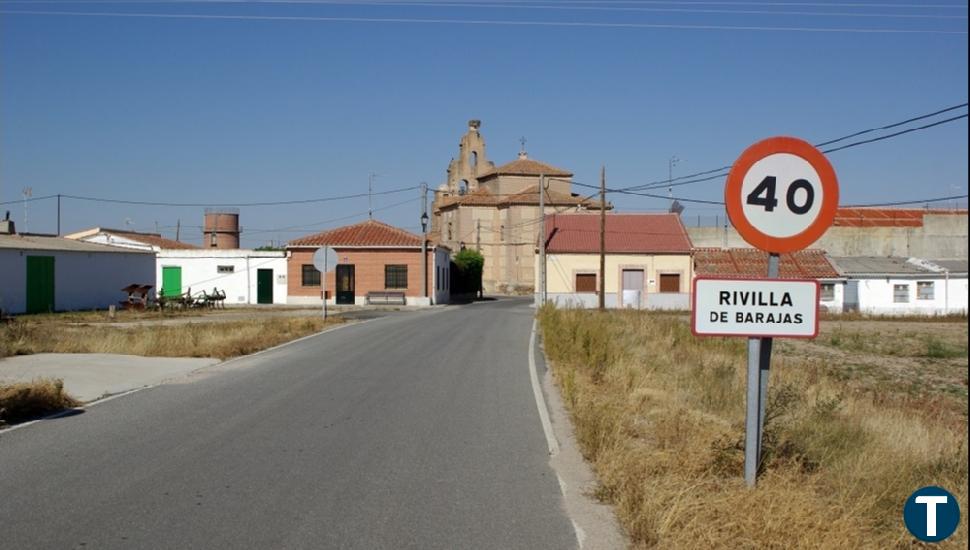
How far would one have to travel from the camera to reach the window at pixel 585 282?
5538 cm

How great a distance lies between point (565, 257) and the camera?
2186 inches

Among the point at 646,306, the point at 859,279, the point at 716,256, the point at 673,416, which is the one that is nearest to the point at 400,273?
the point at 646,306

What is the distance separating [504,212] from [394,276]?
29913 millimetres

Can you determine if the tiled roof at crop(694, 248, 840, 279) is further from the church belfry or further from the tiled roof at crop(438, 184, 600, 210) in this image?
the church belfry

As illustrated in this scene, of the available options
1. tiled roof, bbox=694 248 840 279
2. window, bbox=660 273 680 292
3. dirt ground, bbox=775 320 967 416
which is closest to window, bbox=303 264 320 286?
window, bbox=660 273 680 292

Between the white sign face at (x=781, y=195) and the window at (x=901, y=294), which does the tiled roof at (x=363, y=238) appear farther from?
the white sign face at (x=781, y=195)

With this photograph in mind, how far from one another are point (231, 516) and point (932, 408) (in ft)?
39.4

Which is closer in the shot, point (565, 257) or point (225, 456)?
point (225, 456)

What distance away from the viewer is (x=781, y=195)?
559 centimetres

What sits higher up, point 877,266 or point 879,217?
point 879,217

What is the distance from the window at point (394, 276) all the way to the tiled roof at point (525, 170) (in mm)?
34053

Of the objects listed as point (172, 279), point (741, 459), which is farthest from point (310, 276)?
point (741, 459)

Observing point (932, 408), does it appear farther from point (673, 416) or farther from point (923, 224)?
point (923, 224)

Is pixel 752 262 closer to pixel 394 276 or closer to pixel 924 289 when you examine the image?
pixel 924 289
